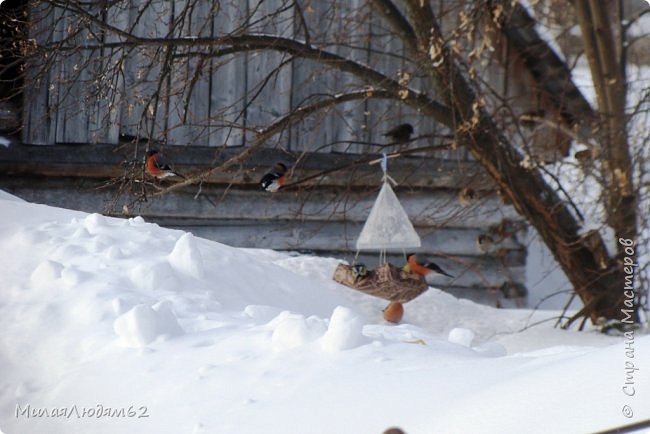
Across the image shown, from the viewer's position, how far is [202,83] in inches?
53.9

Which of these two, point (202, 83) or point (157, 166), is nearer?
point (157, 166)

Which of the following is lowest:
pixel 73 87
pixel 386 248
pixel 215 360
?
pixel 215 360

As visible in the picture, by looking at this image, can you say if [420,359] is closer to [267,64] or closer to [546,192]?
[267,64]

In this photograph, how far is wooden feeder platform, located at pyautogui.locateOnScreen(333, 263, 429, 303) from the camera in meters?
1.29

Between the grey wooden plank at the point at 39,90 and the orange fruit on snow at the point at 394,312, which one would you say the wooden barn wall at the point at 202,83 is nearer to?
the grey wooden plank at the point at 39,90

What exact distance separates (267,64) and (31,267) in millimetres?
642

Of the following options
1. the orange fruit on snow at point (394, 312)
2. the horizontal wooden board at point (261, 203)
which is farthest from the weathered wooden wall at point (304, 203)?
the orange fruit on snow at point (394, 312)

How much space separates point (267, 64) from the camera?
4.93 ft

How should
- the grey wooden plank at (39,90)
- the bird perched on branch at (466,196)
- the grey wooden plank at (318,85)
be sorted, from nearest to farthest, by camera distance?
the grey wooden plank at (39,90) < the grey wooden plank at (318,85) < the bird perched on branch at (466,196)

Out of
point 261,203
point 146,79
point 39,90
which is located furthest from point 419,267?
point 39,90

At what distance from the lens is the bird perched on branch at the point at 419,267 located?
136 centimetres

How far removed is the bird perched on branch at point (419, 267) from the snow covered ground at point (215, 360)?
24 centimetres

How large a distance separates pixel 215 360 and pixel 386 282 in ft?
1.44

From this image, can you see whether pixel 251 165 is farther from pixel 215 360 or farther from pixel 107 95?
pixel 215 360
